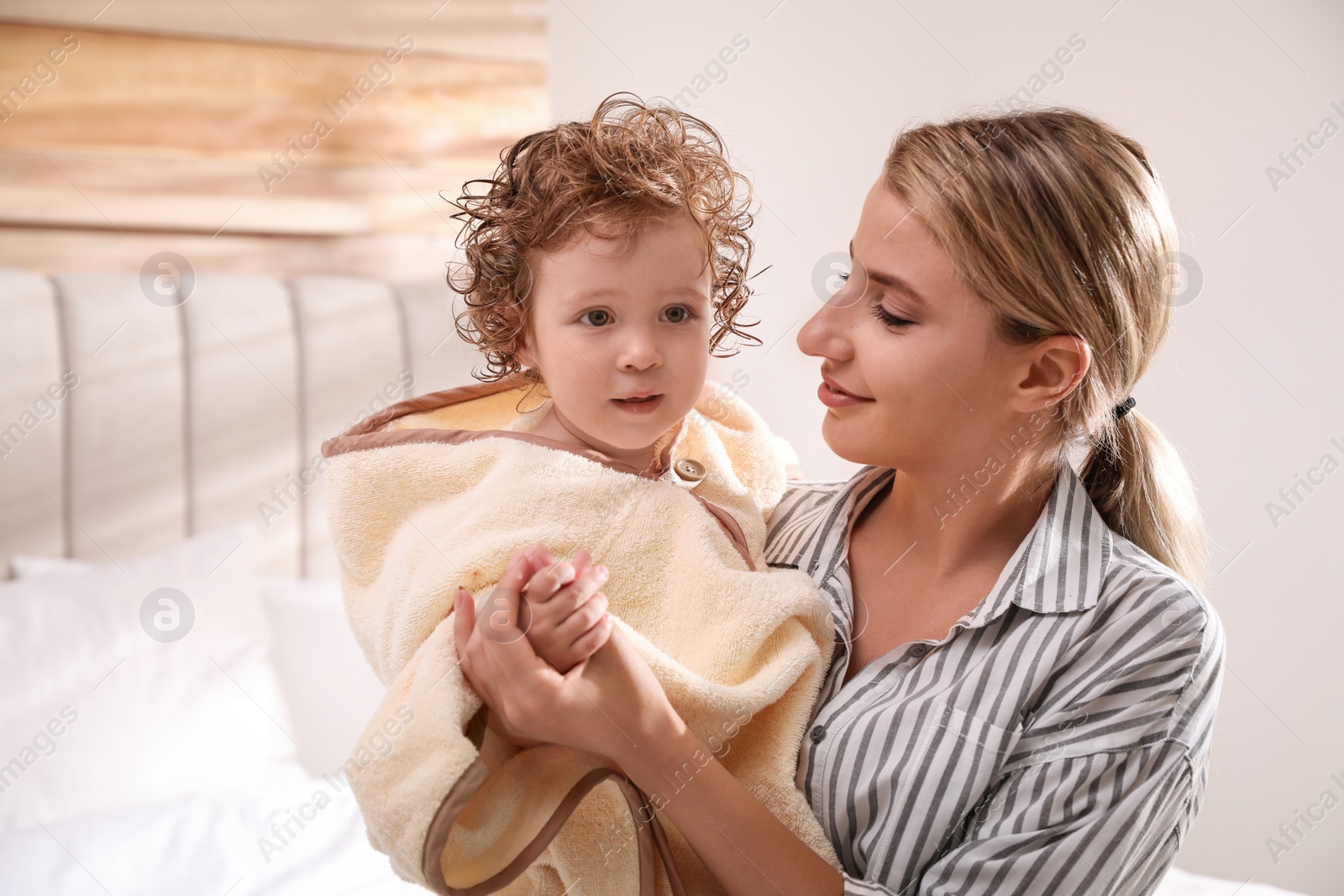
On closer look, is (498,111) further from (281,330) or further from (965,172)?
(965,172)

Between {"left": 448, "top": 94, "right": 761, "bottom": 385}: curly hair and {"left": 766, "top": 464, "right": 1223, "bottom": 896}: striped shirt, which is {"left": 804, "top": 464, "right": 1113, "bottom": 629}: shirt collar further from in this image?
{"left": 448, "top": 94, "right": 761, "bottom": 385}: curly hair

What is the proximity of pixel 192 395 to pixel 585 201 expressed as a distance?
1.44 meters

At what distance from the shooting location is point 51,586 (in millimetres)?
1889

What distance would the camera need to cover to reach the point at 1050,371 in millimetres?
1210

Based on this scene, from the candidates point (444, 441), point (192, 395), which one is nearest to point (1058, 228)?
point (444, 441)

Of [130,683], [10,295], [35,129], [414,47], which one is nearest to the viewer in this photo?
[130,683]

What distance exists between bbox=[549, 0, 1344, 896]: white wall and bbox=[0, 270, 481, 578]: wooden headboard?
0.82 meters

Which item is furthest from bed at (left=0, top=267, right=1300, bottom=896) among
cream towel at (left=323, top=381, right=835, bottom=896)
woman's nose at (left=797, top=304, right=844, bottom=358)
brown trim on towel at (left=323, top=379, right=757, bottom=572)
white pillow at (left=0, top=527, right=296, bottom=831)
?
woman's nose at (left=797, top=304, right=844, bottom=358)

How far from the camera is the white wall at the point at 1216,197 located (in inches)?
84.2

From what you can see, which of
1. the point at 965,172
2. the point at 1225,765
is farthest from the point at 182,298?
the point at 1225,765

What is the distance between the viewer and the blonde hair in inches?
44.5

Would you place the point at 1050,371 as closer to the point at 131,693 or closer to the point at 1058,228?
the point at 1058,228

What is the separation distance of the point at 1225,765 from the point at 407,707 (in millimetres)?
2170

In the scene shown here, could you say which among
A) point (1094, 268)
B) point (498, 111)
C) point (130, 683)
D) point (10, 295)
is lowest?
point (130, 683)
